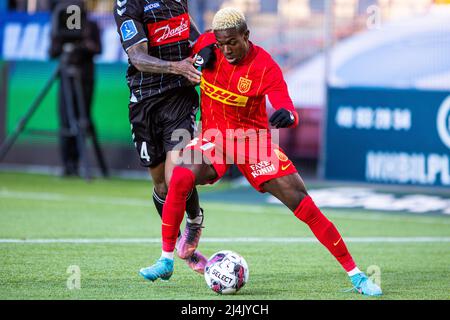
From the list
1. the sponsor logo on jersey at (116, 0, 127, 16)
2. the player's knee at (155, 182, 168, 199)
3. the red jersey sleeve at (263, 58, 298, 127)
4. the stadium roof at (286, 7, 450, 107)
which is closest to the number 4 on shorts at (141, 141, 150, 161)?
the player's knee at (155, 182, 168, 199)

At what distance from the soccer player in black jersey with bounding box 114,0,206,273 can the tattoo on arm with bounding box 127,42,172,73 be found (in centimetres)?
9

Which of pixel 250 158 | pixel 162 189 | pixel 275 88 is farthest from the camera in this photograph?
pixel 162 189

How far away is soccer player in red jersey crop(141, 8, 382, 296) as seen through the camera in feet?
22.8

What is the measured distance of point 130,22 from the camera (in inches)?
300

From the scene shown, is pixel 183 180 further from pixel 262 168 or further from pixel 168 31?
pixel 168 31

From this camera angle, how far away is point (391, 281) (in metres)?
7.59

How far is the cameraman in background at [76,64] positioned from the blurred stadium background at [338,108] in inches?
19.9

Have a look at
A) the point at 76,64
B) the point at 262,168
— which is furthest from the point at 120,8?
the point at 76,64

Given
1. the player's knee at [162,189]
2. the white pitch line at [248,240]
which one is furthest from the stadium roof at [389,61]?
the player's knee at [162,189]

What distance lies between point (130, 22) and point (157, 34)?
11.3 inches

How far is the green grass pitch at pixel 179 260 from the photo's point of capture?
7008 millimetres

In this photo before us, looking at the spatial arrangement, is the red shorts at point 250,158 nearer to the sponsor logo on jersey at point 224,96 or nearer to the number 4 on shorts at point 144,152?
the sponsor logo on jersey at point 224,96

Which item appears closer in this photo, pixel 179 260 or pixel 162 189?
pixel 162 189
